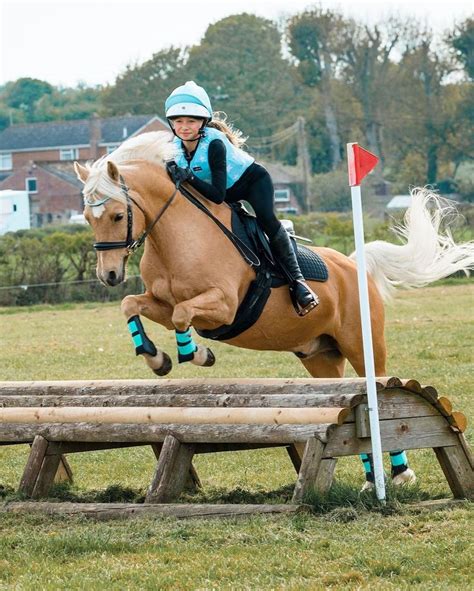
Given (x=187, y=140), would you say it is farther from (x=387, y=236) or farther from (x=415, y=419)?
(x=387, y=236)

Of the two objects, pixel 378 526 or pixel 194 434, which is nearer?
pixel 378 526

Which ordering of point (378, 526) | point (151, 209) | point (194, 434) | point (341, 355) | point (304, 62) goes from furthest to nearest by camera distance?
1. point (304, 62)
2. point (341, 355)
3. point (151, 209)
4. point (194, 434)
5. point (378, 526)

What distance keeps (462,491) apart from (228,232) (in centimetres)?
214

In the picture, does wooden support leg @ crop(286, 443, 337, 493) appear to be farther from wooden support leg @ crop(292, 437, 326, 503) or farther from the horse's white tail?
the horse's white tail

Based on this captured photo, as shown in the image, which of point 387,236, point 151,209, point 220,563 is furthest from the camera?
point 387,236

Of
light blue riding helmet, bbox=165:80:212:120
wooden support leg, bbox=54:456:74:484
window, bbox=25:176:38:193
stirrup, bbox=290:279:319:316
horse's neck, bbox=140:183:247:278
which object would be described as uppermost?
light blue riding helmet, bbox=165:80:212:120

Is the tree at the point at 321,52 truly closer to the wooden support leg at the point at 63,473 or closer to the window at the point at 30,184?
the window at the point at 30,184

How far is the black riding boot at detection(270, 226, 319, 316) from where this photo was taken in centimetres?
749

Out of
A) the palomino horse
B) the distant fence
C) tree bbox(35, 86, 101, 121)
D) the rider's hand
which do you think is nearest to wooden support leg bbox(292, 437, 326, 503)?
the palomino horse

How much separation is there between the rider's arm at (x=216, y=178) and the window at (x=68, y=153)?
69.6 metres

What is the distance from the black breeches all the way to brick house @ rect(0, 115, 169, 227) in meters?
49.0

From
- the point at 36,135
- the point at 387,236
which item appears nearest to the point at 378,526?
the point at 387,236

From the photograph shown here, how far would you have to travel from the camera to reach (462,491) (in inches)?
270

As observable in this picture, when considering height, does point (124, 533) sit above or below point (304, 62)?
below
